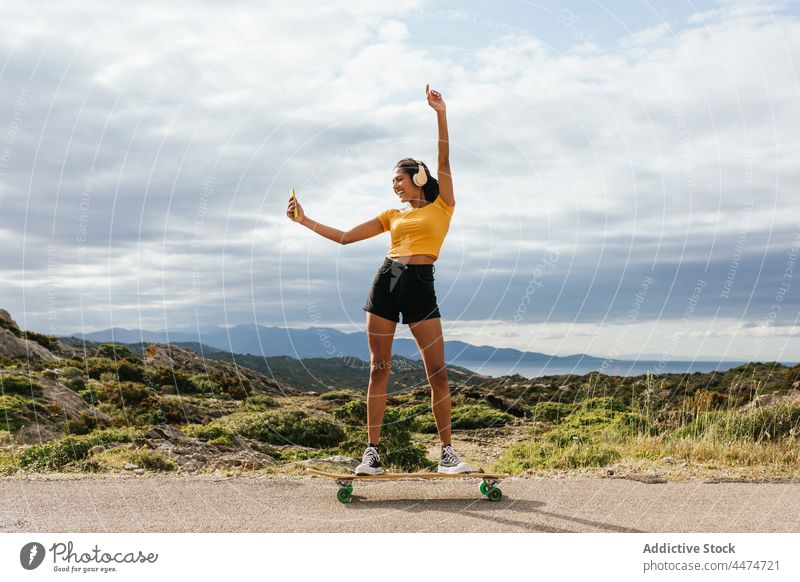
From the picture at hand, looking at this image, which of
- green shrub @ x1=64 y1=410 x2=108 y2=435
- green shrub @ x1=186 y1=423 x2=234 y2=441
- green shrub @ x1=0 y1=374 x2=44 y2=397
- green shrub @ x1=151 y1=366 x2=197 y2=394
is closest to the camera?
green shrub @ x1=186 y1=423 x2=234 y2=441

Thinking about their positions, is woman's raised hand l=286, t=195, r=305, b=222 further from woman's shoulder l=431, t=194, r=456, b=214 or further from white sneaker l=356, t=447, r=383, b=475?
white sneaker l=356, t=447, r=383, b=475

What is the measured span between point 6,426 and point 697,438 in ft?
37.8

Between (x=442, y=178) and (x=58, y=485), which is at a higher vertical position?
(x=442, y=178)

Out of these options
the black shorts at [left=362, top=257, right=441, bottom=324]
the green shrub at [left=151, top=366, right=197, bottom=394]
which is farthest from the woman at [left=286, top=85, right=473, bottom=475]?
the green shrub at [left=151, top=366, right=197, bottom=394]

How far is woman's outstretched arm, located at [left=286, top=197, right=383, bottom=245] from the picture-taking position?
702 cm

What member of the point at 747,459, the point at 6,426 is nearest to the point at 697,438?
the point at 747,459

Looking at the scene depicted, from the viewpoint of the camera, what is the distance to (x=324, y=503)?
261 inches

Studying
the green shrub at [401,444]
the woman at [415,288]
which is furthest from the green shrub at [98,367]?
the woman at [415,288]

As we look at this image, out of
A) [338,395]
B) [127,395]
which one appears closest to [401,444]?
[127,395]

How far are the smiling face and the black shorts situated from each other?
0.61 meters

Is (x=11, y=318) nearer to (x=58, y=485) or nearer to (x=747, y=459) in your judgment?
(x=58, y=485)

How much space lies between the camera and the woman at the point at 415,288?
21.9 ft

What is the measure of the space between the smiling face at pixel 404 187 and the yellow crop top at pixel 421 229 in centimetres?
A: 14

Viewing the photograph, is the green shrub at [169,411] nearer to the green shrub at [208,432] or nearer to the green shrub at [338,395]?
the green shrub at [208,432]
